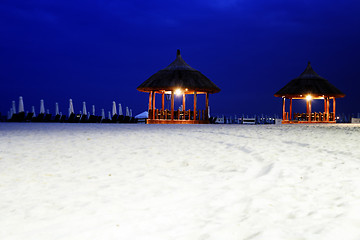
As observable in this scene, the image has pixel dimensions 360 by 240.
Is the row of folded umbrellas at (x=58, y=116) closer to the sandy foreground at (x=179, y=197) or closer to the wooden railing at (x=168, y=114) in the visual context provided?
the wooden railing at (x=168, y=114)

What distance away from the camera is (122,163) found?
4.54 meters

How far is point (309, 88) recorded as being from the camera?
26.4 m

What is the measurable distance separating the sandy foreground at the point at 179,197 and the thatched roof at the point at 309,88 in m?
22.6

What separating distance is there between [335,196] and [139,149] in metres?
3.63

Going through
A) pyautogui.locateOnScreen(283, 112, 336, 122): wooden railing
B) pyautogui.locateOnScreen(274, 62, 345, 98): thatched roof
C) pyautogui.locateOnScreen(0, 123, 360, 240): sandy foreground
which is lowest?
pyautogui.locateOnScreen(0, 123, 360, 240): sandy foreground

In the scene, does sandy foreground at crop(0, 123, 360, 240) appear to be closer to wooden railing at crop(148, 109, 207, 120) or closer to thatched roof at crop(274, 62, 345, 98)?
wooden railing at crop(148, 109, 207, 120)

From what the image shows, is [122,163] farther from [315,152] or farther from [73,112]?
[73,112]

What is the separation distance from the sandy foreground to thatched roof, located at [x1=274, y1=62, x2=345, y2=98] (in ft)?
74.0

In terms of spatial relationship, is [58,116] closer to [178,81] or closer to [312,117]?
[178,81]

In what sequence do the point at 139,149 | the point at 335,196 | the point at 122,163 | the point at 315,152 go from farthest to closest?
the point at 139,149 < the point at 315,152 < the point at 122,163 < the point at 335,196

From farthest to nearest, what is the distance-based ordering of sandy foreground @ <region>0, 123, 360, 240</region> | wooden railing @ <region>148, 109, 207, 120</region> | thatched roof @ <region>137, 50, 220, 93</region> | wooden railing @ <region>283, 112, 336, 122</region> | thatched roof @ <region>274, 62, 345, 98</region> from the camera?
wooden railing @ <region>283, 112, 336, 122</region> < thatched roof @ <region>274, 62, 345, 98</region> < wooden railing @ <region>148, 109, 207, 120</region> < thatched roof @ <region>137, 50, 220, 93</region> < sandy foreground @ <region>0, 123, 360, 240</region>

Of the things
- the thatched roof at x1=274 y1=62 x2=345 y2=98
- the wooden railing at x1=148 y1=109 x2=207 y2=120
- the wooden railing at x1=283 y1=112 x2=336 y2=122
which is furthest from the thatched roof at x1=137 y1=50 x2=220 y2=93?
A: the wooden railing at x1=283 y1=112 x2=336 y2=122

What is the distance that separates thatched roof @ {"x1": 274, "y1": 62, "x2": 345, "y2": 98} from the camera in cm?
2633

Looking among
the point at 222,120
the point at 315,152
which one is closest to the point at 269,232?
the point at 315,152
